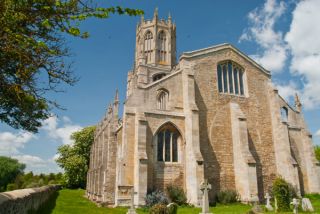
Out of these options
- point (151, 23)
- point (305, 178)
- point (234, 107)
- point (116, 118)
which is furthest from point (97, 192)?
point (151, 23)

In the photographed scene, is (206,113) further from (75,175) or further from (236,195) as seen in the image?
(75,175)

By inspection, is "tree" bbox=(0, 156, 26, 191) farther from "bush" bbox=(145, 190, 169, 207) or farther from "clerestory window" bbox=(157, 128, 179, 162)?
"bush" bbox=(145, 190, 169, 207)

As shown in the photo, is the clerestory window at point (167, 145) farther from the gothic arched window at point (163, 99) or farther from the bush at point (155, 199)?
the bush at point (155, 199)

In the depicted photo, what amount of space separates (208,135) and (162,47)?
24043 millimetres

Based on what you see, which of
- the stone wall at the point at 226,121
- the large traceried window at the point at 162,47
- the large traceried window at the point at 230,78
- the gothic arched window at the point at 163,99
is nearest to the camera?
the stone wall at the point at 226,121

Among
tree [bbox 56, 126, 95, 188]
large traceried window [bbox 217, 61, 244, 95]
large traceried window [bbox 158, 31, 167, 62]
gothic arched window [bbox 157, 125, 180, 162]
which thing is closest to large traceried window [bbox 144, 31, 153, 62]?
large traceried window [bbox 158, 31, 167, 62]

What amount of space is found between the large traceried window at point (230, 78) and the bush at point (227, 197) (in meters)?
8.46

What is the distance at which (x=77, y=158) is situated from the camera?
41.7m

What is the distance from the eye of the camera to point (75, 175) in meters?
42.0

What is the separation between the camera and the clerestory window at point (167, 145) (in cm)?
1922

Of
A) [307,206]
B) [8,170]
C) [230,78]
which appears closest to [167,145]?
[230,78]

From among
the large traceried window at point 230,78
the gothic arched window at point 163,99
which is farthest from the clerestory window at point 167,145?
the large traceried window at point 230,78

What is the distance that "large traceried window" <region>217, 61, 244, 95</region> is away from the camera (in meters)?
23.5

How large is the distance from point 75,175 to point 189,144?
94.2ft
